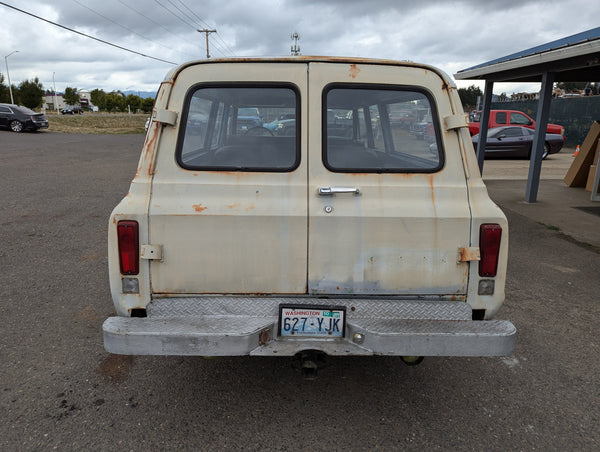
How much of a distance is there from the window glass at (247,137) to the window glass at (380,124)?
0.71 ft

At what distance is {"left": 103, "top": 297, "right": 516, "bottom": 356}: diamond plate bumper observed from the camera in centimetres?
238

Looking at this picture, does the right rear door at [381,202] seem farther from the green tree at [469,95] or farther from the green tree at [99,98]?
the green tree at [99,98]

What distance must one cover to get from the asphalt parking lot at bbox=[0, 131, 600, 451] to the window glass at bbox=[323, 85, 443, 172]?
4.87 ft

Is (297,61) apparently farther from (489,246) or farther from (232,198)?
(489,246)

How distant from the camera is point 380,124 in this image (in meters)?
3.06

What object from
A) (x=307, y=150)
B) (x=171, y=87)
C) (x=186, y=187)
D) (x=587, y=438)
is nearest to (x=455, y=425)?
(x=587, y=438)

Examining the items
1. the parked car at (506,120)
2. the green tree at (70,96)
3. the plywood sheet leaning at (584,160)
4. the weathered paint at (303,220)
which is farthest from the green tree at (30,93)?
the weathered paint at (303,220)

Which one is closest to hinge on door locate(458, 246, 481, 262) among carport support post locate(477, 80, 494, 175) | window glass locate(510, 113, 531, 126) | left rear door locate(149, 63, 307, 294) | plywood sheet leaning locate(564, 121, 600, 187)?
left rear door locate(149, 63, 307, 294)

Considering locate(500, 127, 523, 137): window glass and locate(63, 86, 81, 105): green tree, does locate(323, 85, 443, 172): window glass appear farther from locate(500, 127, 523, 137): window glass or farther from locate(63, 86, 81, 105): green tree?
locate(63, 86, 81, 105): green tree

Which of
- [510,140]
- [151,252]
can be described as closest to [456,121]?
[151,252]

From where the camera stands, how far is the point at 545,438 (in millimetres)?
2613

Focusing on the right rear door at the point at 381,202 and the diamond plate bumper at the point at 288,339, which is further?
the right rear door at the point at 381,202

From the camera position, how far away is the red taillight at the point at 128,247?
250 cm

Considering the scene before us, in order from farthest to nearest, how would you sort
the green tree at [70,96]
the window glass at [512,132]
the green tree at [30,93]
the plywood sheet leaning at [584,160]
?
the green tree at [70,96] → the green tree at [30,93] → the window glass at [512,132] → the plywood sheet leaning at [584,160]
